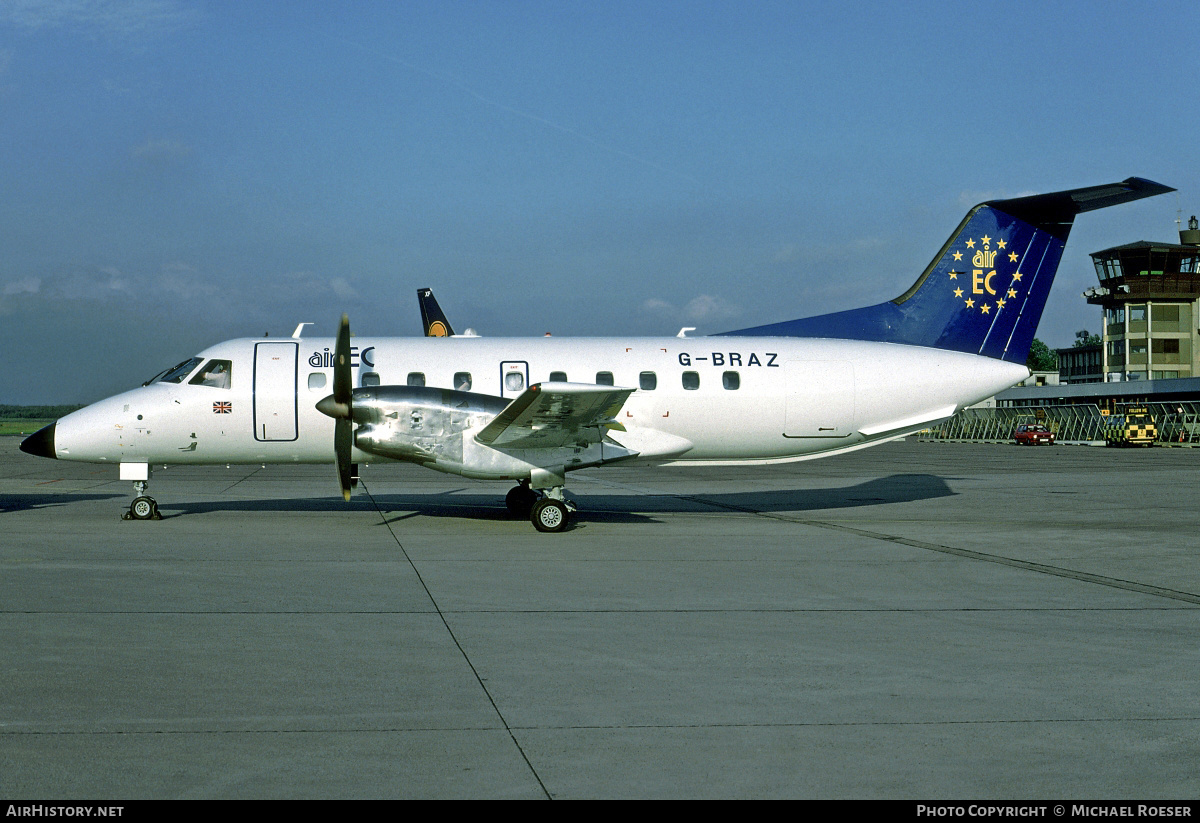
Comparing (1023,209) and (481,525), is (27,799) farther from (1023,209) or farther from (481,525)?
(1023,209)

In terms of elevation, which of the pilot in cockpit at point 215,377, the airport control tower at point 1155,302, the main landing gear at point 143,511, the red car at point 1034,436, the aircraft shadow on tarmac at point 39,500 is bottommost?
the red car at point 1034,436

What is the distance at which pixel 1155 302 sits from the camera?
3457 inches

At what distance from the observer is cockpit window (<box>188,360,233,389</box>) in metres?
16.9

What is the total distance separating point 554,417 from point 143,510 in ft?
23.4

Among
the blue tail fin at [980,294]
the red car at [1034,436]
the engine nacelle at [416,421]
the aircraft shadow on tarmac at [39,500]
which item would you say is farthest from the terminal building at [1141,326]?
the engine nacelle at [416,421]

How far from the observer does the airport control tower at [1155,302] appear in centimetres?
8662

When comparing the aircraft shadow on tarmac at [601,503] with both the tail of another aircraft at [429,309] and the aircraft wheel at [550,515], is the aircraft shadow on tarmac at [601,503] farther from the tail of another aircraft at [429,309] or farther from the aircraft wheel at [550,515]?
the tail of another aircraft at [429,309]

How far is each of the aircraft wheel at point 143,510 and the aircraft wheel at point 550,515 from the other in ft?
20.8

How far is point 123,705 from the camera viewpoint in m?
5.95

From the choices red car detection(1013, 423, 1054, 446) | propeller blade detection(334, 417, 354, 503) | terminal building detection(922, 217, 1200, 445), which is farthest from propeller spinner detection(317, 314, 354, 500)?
terminal building detection(922, 217, 1200, 445)

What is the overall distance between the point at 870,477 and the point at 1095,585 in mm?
20355

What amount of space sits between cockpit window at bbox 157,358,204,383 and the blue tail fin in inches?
370

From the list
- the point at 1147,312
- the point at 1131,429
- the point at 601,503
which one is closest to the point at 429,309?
the point at 601,503

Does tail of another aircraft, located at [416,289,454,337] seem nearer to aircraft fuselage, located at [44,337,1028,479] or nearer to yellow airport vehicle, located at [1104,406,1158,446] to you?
aircraft fuselage, located at [44,337,1028,479]
